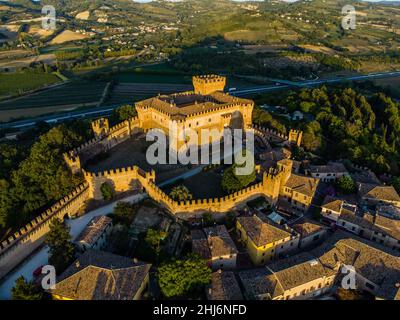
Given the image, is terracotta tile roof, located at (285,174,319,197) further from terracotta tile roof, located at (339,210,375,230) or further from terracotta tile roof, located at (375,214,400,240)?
terracotta tile roof, located at (375,214,400,240)

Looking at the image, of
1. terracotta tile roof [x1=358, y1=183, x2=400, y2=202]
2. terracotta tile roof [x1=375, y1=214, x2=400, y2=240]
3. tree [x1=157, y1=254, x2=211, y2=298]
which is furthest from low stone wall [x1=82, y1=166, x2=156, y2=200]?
terracotta tile roof [x1=358, y1=183, x2=400, y2=202]

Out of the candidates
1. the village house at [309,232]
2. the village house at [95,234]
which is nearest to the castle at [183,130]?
the village house at [95,234]

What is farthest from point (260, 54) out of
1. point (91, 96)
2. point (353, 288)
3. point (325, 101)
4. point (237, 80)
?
point (353, 288)

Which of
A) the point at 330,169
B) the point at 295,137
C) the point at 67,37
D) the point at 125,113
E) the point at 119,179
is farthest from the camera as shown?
the point at 67,37

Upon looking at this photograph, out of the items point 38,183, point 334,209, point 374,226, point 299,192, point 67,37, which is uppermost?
point 67,37

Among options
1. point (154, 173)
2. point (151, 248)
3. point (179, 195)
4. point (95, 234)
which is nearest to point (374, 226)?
point (179, 195)

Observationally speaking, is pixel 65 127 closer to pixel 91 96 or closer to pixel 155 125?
pixel 155 125

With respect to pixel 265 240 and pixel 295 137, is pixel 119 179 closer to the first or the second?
pixel 265 240
